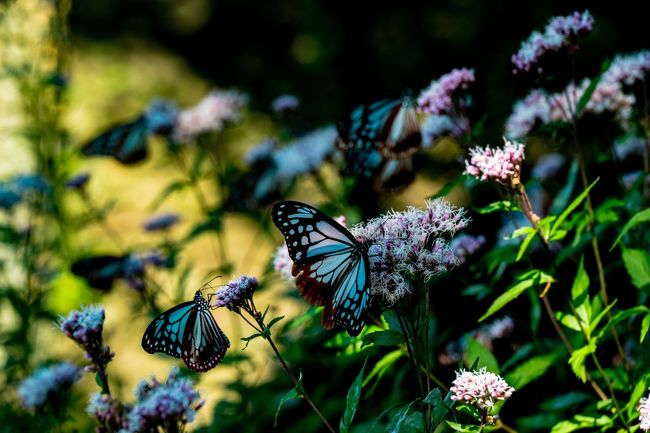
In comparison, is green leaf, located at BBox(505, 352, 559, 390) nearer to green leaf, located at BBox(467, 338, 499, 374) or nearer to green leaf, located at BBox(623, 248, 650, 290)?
green leaf, located at BBox(467, 338, 499, 374)

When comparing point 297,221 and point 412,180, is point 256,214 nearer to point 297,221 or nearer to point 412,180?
point 412,180

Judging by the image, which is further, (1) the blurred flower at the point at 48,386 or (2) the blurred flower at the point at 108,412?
(1) the blurred flower at the point at 48,386

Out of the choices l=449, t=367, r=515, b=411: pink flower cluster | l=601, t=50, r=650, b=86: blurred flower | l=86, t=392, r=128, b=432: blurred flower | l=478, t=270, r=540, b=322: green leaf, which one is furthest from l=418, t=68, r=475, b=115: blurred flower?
l=86, t=392, r=128, b=432: blurred flower

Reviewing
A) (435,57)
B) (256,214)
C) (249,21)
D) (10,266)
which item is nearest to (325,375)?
(256,214)

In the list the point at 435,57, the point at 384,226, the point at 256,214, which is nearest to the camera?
the point at 384,226

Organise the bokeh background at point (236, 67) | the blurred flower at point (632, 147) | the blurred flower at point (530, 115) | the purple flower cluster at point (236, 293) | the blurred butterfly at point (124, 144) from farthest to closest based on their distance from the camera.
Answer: the bokeh background at point (236, 67) < the blurred butterfly at point (124, 144) < the blurred flower at point (632, 147) < the blurred flower at point (530, 115) < the purple flower cluster at point (236, 293)

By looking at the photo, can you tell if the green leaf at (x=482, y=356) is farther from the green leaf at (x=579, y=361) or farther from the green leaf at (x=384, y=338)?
the green leaf at (x=384, y=338)

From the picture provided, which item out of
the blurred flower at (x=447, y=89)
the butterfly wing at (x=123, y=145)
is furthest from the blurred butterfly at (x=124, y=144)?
the blurred flower at (x=447, y=89)
